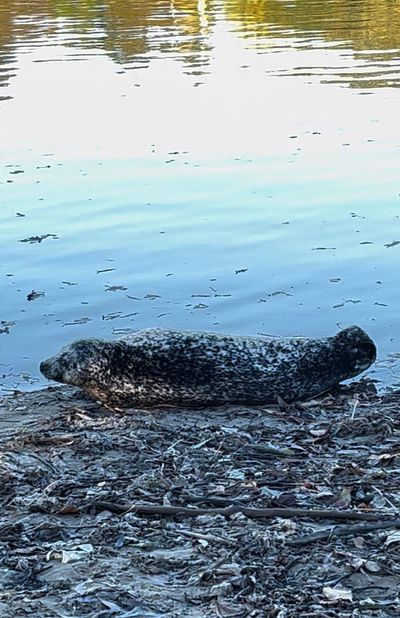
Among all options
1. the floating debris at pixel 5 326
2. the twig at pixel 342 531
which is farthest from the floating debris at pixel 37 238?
the twig at pixel 342 531

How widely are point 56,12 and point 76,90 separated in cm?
1844

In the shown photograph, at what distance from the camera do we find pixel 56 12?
3944cm

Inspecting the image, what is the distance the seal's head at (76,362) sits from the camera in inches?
305

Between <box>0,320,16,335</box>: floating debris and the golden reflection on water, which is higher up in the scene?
<box>0,320,16,335</box>: floating debris

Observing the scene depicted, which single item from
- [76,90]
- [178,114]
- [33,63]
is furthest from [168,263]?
[33,63]

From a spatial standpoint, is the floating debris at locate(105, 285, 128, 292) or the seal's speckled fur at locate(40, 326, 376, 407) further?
the floating debris at locate(105, 285, 128, 292)

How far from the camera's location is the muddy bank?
4.28 metres

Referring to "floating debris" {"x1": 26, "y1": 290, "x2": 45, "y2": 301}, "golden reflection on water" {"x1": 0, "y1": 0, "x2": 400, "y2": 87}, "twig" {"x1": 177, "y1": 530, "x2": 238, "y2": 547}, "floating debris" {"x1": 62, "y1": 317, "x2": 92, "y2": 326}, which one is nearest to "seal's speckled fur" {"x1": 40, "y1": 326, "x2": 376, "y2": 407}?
"floating debris" {"x1": 62, "y1": 317, "x2": 92, "y2": 326}

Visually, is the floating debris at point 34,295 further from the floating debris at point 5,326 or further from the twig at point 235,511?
the twig at point 235,511

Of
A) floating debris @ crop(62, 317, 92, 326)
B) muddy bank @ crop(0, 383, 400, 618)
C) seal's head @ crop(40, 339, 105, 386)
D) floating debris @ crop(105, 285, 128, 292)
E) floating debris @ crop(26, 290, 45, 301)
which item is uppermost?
muddy bank @ crop(0, 383, 400, 618)

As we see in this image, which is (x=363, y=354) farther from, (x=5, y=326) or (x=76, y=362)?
(x=5, y=326)

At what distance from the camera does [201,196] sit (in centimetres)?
1312

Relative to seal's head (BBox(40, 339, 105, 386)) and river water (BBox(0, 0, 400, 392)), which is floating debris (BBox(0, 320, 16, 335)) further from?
seal's head (BBox(40, 339, 105, 386))

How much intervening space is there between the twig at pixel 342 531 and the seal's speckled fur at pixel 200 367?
2915mm
